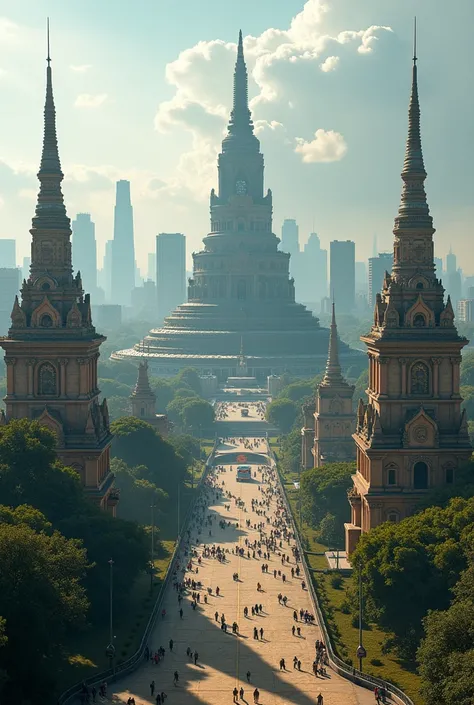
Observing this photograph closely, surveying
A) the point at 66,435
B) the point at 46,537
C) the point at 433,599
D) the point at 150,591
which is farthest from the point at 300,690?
the point at 66,435

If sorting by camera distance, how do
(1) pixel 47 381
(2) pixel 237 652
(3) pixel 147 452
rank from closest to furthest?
(2) pixel 237 652
(1) pixel 47 381
(3) pixel 147 452

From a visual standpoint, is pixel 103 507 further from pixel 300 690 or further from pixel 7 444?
pixel 300 690

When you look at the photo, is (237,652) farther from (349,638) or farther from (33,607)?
(33,607)

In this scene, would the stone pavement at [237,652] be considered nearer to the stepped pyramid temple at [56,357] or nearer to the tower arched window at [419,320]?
the stepped pyramid temple at [56,357]

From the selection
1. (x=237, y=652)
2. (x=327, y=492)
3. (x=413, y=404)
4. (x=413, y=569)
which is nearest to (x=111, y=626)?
(x=237, y=652)

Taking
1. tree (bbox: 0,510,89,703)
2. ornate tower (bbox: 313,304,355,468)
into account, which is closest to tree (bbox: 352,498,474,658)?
tree (bbox: 0,510,89,703)

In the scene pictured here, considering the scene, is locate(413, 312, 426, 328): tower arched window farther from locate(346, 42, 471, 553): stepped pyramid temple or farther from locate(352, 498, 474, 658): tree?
locate(352, 498, 474, 658): tree
